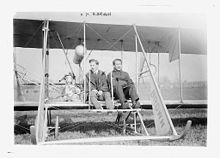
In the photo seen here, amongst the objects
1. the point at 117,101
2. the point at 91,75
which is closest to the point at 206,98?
the point at 117,101

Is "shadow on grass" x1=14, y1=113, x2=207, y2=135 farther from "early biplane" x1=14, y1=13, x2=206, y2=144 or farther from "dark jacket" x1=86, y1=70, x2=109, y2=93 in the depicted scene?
"dark jacket" x1=86, y1=70, x2=109, y2=93

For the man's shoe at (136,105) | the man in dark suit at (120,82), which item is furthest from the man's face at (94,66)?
the man's shoe at (136,105)

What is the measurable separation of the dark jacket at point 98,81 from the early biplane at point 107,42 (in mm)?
74

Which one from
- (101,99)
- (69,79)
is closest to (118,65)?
(101,99)

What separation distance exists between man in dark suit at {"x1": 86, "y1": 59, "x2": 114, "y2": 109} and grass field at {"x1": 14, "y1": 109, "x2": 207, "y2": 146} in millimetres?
232

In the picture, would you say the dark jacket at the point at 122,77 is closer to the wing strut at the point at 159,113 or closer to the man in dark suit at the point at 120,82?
the man in dark suit at the point at 120,82

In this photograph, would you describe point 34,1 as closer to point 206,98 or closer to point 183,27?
point 183,27

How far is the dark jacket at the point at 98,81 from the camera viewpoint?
2277 millimetres

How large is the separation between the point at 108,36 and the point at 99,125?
77cm

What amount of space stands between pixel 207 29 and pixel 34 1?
3.83 feet

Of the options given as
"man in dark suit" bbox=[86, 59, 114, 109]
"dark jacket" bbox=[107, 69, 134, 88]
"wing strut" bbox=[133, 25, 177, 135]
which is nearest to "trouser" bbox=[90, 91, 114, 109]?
"man in dark suit" bbox=[86, 59, 114, 109]

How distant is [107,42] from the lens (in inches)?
95.0

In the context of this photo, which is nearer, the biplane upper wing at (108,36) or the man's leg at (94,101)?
the biplane upper wing at (108,36)
